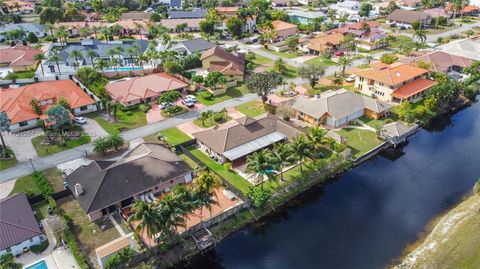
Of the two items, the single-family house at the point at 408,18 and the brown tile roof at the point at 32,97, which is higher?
the single-family house at the point at 408,18

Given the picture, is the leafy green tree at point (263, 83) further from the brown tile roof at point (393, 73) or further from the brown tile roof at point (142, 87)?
the brown tile roof at point (393, 73)

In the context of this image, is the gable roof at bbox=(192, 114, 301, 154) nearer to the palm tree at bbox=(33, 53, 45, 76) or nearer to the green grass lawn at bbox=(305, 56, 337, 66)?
the green grass lawn at bbox=(305, 56, 337, 66)

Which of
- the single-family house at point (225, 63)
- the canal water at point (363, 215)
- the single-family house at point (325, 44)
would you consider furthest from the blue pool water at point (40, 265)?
the single-family house at point (325, 44)

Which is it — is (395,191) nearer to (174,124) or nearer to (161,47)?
(174,124)

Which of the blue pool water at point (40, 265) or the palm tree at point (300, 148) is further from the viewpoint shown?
the palm tree at point (300, 148)

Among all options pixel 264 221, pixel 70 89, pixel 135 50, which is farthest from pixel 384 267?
pixel 135 50

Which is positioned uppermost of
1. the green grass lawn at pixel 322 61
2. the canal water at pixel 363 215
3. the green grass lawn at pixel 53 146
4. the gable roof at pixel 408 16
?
the gable roof at pixel 408 16

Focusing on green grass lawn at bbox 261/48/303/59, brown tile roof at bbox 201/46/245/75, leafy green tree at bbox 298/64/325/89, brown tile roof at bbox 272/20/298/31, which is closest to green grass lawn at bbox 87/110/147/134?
brown tile roof at bbox 201/46/245/75
